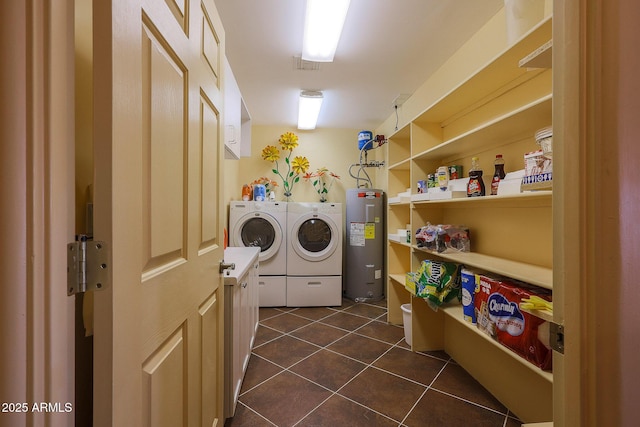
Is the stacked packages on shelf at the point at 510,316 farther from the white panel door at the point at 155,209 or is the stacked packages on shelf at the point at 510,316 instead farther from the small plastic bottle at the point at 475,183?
the white panel door at the point at 155,209

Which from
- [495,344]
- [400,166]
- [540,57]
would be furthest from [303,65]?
[495,344]

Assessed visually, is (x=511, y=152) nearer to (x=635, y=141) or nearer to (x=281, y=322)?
(x=635, y=141)

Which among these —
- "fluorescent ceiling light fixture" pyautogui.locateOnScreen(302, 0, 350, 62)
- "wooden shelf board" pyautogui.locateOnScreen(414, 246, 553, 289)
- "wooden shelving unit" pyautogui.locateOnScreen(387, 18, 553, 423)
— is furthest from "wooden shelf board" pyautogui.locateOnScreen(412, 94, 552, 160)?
"fluorescent ceiling light fixture" pyautogui.locateOnScreen(302, 0, 350, 62)

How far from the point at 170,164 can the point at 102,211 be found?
0.89 feet

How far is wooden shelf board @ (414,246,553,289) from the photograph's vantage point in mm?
1075

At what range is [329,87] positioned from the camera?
259 centimetres

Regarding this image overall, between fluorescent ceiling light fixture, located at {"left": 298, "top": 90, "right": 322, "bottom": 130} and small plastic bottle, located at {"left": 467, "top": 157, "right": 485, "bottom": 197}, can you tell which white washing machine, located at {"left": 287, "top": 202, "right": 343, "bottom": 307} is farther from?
small plastic bottle, located at {"left": 467, "top": 157, "right": 485, "bottom": 197}

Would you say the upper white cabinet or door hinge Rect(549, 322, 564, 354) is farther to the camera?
the upper white cabinet

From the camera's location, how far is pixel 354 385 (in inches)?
66.6

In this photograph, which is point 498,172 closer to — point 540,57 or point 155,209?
point 540,57

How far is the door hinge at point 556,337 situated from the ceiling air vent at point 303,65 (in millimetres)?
2209

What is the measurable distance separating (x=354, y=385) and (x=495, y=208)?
1411mm

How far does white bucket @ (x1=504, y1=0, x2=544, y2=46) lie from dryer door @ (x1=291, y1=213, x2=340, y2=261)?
7.39ft

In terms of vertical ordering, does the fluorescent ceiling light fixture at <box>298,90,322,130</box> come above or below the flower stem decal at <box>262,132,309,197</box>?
above
